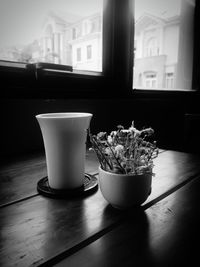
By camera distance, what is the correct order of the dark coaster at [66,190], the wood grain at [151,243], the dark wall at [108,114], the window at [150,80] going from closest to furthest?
1. the wood grain at [151,243]
2. the dark coaster at [66,190]
3. the dark wall at [108,114]
4. the window at [150,80]

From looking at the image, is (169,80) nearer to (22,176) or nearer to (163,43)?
(163,43)

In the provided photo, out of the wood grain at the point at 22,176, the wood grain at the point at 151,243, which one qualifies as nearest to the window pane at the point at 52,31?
the wood grain at the point at 22,176

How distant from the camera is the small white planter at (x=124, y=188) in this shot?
0.54m

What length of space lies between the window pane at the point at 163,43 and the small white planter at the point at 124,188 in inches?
70.2

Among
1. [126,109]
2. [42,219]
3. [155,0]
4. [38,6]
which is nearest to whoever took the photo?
[42,219]

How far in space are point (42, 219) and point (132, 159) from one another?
0.24 m

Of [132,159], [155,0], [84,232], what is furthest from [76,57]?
[84,232]

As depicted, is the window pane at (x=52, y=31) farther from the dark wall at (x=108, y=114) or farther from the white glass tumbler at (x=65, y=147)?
the white glass tumbler at (x=65, y=147)

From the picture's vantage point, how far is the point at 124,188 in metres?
0.54

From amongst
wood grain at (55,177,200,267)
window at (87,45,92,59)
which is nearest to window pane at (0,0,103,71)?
window at (87,45,92,59)

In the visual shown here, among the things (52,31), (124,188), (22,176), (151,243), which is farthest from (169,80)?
(151,243)

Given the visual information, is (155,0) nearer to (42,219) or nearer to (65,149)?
(65,149)

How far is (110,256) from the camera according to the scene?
40 centimetres

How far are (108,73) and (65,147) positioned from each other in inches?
57.7
